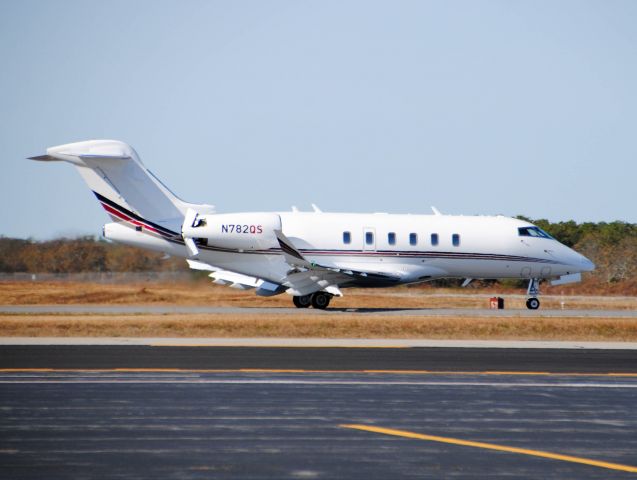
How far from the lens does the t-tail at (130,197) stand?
36531mm

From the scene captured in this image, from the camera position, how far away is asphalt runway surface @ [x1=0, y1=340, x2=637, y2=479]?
10211 millimetres

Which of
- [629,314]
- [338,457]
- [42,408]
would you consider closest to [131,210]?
[629,314]

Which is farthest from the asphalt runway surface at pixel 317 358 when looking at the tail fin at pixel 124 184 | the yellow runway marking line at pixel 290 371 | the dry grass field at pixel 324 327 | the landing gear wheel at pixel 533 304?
the landing gear wheel at pixel 533 304

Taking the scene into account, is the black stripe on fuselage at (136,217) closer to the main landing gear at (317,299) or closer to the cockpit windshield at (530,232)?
the main landing gear at (317,299)

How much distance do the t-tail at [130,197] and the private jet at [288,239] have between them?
0.04 m

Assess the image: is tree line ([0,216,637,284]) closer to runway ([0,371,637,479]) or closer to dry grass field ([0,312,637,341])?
dry grass field ([0,312,637,341])

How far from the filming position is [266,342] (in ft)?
80.9

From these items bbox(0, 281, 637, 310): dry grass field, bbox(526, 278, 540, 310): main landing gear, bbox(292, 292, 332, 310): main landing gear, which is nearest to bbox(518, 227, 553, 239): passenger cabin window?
bbox(526, 278, 540, 310): main landing gear

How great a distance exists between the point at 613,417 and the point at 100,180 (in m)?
26.3

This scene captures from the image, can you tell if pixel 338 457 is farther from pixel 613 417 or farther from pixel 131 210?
pixel 131 210

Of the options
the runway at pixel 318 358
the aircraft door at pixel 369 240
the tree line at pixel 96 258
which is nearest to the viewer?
the runway at pixel 318 358

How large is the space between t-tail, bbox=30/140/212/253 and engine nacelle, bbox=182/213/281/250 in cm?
80

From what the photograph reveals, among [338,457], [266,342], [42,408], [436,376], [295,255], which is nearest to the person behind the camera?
[338,457]

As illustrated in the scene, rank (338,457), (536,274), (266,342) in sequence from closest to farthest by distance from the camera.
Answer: (338,457) → (266,342) → (536,274)
